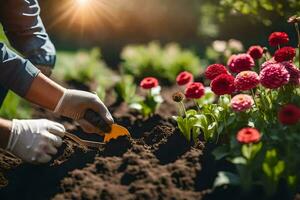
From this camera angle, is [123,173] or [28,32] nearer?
[123,173]

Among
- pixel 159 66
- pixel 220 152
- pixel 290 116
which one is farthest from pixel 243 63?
pixel 159 66

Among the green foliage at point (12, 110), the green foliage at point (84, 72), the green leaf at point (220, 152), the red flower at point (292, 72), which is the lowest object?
the green leaf at point (220, 152)

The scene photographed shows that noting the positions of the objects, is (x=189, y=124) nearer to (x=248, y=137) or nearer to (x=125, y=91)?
(x=248, y=137)

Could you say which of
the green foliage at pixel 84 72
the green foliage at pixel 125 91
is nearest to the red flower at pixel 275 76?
the green foliage at pixel 125 91

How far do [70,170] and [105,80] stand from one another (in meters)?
2.70

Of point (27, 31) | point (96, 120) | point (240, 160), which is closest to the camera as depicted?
point (240, 160)

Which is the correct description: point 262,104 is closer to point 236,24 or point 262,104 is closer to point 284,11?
point 284,11

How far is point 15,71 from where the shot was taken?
10.4 ft

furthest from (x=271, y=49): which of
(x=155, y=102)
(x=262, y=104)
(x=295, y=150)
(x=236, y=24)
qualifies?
(x=295, y=150)

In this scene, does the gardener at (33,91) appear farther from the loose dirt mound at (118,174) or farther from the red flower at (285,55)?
the red flower at (285,55)

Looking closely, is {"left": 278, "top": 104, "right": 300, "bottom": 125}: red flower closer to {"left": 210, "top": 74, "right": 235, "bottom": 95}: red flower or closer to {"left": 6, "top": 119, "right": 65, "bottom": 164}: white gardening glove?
{"left": 210, "top": 74, "right": 235, "bottom": 95}: red flower

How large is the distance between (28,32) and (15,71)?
92 cm

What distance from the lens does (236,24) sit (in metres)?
8.36

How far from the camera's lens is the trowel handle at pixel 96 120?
3275 mm
